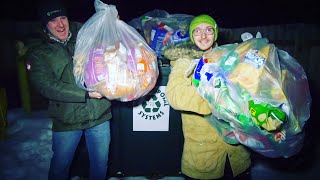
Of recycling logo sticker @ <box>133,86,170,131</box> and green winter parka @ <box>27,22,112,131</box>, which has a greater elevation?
green winter parka @ <box>27,22,112,131</box>

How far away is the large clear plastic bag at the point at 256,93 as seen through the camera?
4.00 ft

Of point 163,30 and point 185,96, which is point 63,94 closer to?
point 185,96

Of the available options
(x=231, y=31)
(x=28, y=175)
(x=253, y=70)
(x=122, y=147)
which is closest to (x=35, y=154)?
(x=28, y=175)

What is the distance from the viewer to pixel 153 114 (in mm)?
2379

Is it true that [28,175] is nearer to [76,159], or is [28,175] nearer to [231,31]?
[76,159]

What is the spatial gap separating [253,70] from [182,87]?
38 centimetres

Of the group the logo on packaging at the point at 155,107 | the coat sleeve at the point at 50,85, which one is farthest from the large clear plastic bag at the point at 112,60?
the logo on packaging at the point at 155,107

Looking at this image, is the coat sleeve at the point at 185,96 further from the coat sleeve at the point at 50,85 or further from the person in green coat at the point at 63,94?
the coat sleeve at the point at 50,85

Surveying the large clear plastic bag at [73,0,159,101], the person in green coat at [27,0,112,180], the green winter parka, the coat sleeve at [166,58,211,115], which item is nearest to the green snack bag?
the coat sleeve at [166,58,211,115]

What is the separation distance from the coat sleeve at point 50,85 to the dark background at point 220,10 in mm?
3968

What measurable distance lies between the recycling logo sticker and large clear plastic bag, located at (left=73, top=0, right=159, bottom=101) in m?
0.62

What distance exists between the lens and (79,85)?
5.71ft

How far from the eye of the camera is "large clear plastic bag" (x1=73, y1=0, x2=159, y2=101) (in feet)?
5.20

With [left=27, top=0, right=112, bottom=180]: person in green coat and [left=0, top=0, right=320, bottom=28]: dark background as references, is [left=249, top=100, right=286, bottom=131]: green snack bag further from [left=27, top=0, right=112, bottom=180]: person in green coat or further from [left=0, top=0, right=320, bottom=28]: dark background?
[left=0, top=0, right=320, bottom=28]: dark background
